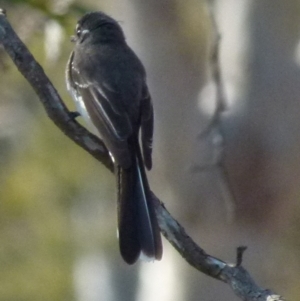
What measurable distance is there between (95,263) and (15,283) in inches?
89.3

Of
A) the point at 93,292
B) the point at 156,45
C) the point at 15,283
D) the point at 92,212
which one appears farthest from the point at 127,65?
the point at 15,283

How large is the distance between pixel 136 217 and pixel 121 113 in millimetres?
555

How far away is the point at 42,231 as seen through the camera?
1035cm

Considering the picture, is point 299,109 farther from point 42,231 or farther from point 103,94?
point 42,231

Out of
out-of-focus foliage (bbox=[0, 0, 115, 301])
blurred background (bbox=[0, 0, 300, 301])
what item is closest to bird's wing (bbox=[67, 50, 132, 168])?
blurred background (bbox=[0, 0, 300, 301])

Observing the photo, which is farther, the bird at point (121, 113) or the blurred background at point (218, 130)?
the blurred background at point (218, 130)

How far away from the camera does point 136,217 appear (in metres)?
3.55

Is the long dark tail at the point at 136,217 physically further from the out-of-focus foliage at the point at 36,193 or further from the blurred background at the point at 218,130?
the out-of-focus foliage at the point at 36,193

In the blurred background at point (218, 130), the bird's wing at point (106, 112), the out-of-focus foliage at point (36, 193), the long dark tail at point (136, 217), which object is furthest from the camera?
the out-of-focus foliage at point (36, 193)

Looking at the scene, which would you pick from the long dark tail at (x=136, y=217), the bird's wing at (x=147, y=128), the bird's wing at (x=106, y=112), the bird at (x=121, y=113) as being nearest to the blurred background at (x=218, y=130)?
the bird at (x=121, y=113)

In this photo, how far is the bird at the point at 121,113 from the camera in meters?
3.49

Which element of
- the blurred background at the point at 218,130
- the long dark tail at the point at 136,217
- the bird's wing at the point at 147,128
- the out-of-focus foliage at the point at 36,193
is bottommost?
the long dark tail at the point at 136,217

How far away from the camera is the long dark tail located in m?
3.46

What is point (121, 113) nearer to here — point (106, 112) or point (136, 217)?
point (106, 112)
